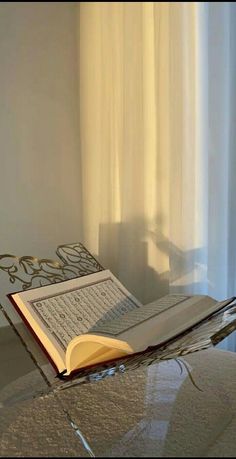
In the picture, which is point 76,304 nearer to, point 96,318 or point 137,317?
point 96,318

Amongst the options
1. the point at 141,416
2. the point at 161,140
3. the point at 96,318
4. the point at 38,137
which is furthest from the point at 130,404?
the point at 38,137

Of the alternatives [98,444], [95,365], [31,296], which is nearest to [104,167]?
[31,296]

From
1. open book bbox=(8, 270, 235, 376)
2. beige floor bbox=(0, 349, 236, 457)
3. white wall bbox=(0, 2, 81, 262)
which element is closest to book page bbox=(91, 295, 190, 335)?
open book bbox=(8, 270, 235, 376)

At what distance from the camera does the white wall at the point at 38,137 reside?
129 cm

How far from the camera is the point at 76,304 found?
0.89 meters

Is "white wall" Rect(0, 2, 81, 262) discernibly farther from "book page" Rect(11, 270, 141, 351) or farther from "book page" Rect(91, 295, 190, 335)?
"book page" Rect(91, 295, 190, 335)

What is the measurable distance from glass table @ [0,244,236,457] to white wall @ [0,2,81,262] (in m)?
0.45

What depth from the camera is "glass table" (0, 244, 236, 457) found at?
0.58 metres

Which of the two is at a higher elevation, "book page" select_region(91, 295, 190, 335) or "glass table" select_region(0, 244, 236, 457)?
"book page" select_region(91, 295, 190, 335)

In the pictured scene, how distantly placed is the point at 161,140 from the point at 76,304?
0.50 meters

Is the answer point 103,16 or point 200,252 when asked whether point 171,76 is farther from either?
point 200,252

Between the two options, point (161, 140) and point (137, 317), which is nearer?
point (137, 317)

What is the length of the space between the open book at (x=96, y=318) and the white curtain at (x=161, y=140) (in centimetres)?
21

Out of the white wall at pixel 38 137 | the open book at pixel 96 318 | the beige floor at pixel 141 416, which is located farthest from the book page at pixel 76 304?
the white wall at pixel 38 137
